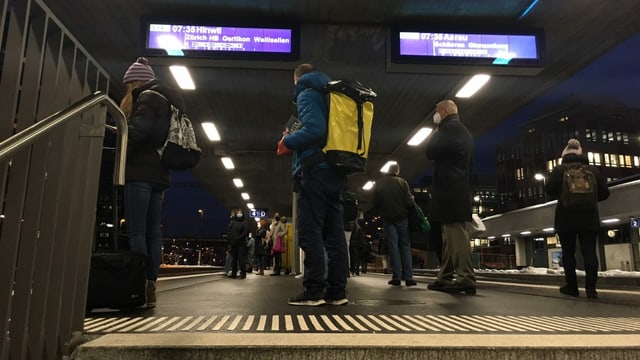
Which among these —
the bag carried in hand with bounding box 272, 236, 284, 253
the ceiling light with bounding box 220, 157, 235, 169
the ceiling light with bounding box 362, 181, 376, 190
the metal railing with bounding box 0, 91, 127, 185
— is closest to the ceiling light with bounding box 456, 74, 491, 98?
the bag carried in hand with bounding box 272, 236, 284, 253

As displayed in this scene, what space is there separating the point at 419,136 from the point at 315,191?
11.4 meters

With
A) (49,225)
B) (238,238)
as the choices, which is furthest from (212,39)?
(49,225)

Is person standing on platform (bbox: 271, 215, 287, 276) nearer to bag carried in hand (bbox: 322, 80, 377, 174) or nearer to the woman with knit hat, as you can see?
the woman with knit hat

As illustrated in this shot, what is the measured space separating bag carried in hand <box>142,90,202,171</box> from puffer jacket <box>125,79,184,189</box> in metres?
0.04

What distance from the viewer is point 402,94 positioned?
1104 cm

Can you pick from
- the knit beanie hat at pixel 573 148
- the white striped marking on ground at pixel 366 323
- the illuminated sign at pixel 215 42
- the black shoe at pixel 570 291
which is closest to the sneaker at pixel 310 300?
the white striped marking on ground at pixel 366 323

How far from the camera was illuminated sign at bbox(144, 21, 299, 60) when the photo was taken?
7.21m

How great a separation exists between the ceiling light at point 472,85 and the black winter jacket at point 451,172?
453 centimetres

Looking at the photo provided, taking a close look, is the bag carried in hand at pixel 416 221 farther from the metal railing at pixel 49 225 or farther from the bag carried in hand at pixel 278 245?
the bag carried in hand at pixel 278 245

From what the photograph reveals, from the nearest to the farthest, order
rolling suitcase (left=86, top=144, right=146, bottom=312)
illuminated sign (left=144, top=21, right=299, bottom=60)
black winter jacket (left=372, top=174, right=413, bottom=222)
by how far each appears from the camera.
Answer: rolling suitcase (left=86, top=144, right=146, bottom=312)
black winter jacket (left=372, top=174, right=413, bottom=222)
illuminated sign (left=144, top=21, right=299, bottom=60)

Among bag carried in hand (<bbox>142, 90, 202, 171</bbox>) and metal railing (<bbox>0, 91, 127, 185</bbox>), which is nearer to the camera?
metal railing (<bbox>0, 91, 127, 185</bbox>)

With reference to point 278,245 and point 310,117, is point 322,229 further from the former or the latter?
point 278,245

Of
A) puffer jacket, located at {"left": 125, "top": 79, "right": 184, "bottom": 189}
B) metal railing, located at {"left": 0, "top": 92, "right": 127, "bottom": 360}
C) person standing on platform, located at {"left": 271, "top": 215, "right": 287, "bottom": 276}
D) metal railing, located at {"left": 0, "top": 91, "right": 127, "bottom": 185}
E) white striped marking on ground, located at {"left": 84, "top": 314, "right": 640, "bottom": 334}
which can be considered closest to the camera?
metal railing, located at {"left": 0, "top": 91, "right": 127, "bottom": 185}

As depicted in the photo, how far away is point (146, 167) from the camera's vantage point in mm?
3648
